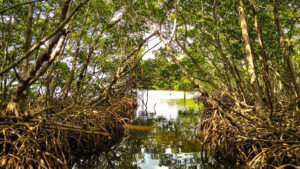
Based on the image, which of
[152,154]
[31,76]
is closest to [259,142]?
[152,154]

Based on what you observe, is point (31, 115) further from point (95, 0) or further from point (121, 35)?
point (121, 35)

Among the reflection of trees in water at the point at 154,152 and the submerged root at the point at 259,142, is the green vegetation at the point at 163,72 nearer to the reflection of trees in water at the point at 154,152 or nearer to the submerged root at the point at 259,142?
the submerged root at the point at 259,142

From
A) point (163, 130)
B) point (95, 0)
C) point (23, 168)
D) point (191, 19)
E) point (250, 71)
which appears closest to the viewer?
point (23, 168)

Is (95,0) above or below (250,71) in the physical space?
above

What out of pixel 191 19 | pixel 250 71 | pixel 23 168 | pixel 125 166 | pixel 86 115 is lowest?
pixel 125 166

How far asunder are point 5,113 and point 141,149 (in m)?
2.55

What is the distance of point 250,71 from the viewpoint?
3.89 meters

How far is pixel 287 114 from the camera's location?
11.6 ft

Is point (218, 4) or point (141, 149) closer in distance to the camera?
point (141, 149)

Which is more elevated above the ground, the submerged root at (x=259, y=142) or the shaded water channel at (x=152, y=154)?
the submerged root at (x=259, y=142)

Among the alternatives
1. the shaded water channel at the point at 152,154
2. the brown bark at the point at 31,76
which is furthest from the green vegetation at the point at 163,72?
the shaded water channel at the point at 152,154

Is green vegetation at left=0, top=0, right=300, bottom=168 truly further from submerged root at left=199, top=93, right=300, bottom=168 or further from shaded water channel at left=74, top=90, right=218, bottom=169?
shaded water channel at left=74, top=90, right=218, bottom=169

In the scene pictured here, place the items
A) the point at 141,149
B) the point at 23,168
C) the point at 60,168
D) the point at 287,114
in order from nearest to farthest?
the point at 23,168 < the point at 60,168 < the point at 287,114 < the point at 141,149

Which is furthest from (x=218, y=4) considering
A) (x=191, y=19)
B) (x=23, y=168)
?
(x=23, y=168)
